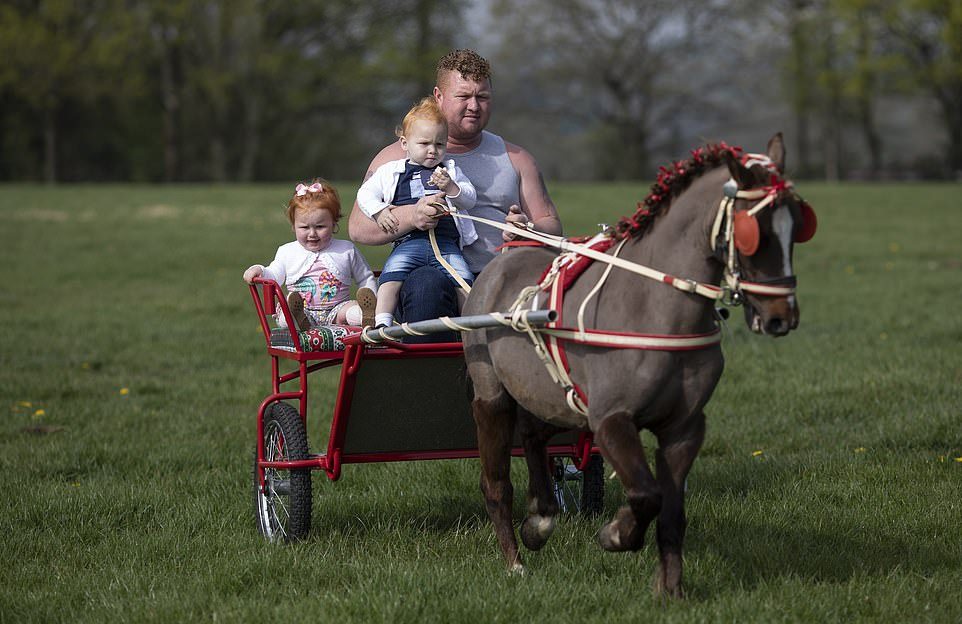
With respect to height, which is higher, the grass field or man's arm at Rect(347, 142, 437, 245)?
man's arm at Rect(347, 142, 437, 245)

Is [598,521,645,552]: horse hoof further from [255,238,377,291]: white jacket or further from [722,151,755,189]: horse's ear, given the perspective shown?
[255,238,377,291]: white jacket

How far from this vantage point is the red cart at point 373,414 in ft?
18.4

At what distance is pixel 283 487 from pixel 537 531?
1.42 meters

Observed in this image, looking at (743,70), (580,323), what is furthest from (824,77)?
(580,323)

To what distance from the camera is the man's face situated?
586cm

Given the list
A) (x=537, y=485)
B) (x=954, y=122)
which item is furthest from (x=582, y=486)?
(x=954, y=122)

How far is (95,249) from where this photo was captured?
21516mm

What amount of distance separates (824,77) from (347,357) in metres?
51.5

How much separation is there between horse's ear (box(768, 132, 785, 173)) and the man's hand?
60.5 inches

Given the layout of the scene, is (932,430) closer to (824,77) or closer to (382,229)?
(382,229)

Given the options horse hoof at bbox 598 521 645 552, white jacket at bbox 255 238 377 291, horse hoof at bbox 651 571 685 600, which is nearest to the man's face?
white jacket at bbox 255 238 377 291

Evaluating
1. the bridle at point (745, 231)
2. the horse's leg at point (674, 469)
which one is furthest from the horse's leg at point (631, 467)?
the bridle at point (745, 231)

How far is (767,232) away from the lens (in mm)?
4043

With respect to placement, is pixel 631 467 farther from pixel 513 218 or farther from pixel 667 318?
pixel 513 218
